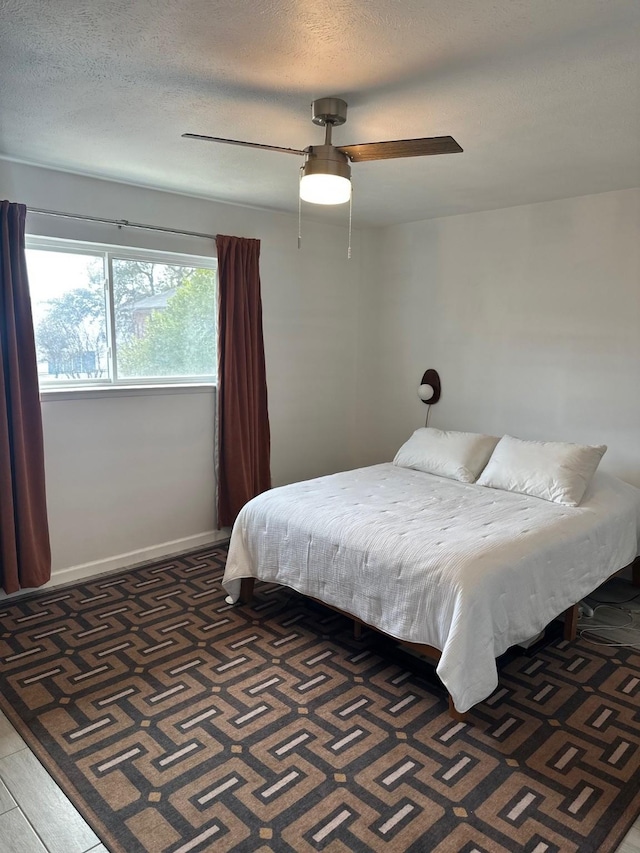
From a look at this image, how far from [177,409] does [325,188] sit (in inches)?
82.7

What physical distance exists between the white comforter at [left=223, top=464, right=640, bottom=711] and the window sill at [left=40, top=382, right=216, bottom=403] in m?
1.13

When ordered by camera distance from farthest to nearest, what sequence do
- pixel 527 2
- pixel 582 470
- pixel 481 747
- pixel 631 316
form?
pixel 631 316 < pixel 582 470 < pixel 481 747 < pixel 527 2

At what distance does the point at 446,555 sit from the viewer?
7.84ft

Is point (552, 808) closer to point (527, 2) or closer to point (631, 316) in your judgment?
point (527, 2)

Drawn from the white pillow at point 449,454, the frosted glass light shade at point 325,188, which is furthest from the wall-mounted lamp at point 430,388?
the frosted glass light shade at point 325,188

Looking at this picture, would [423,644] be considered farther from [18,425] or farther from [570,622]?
[18,425]

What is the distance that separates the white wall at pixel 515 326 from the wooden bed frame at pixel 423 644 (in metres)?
0.66

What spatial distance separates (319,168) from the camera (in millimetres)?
2229

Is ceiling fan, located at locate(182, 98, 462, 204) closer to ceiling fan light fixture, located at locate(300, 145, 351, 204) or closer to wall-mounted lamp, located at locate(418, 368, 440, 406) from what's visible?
ceiling fan light fixture, located at locate(300, 145, 351, 204)

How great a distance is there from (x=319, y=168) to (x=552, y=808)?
2371mm

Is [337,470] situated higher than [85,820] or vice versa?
[337,470]

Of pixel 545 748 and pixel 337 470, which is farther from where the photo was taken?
pixel 337 470

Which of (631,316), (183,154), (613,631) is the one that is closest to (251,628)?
(613,631)

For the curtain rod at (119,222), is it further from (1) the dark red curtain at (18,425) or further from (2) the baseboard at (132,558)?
(2) the baseboard at (132,558)
